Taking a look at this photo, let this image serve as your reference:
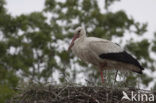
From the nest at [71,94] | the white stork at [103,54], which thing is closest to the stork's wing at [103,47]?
the white stork at [103,54]

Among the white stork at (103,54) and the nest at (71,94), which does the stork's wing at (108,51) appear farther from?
the nest at (71,94)

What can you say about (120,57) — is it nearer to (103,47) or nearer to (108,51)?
(108,51)

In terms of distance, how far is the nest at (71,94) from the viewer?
24.1 feet

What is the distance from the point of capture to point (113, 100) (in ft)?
24.5

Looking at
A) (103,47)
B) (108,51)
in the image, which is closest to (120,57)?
(108,51)

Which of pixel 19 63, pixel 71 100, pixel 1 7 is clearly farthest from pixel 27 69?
pixel 71 100

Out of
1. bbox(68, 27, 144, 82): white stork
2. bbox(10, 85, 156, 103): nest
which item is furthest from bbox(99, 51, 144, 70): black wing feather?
bbox(10, 85, 156, 103): nest

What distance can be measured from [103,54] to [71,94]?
233cm

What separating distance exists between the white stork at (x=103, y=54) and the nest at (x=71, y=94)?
1.64 m

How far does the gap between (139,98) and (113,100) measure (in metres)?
0.46

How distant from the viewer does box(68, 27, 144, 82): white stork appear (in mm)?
9484

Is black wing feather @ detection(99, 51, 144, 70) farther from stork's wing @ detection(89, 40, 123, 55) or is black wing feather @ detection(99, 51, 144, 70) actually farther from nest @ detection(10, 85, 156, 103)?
nest @ detection(10, 85, 156, 103)

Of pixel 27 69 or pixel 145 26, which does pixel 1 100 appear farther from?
pixel 145 26

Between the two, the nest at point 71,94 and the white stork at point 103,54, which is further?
the white stork at point 103,54
